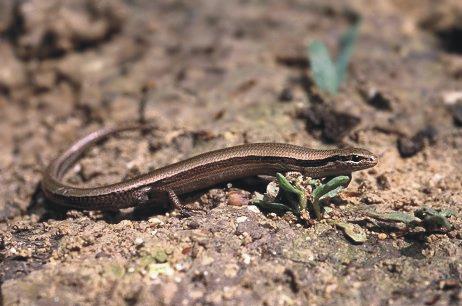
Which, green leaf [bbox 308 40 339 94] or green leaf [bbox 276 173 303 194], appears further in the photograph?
green leaf [bbox 308 40 339 94]

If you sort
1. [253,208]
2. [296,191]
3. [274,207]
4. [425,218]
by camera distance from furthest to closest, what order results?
[253,208] → [274,207] → [296,191] → [425,218]

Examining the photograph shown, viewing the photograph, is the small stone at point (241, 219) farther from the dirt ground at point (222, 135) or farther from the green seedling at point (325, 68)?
the green seedling at point (325, 68)

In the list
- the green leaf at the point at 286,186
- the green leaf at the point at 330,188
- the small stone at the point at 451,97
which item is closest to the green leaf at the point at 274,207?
the green leaf at the point at 286,186

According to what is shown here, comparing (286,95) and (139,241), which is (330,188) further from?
(286,95)

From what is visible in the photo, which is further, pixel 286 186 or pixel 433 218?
pixel 286 186

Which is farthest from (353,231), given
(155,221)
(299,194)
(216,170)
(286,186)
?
(155,221)

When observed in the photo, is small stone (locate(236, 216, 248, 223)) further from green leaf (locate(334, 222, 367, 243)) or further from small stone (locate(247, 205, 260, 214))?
green leaf (locate(334, 222, 367, 243))

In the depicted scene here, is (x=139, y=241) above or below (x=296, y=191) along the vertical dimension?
below

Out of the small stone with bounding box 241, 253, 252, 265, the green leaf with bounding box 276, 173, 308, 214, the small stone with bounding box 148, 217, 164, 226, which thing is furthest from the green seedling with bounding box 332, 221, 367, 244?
the small stone with bounding box 148, 217, 164, 226
